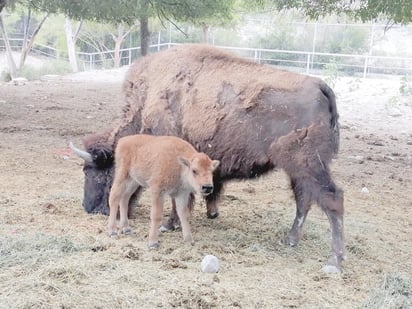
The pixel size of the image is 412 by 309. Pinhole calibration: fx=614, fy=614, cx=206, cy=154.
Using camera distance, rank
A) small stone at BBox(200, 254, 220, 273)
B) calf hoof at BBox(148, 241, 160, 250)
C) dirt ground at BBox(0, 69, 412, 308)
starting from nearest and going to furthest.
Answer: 1. dirt ground at BBox(0, 69, 412, 308)
2. small stone at BBox(200, 254, 220, 273)
3. calf hoof at BBox(148, 241, 160, 250)

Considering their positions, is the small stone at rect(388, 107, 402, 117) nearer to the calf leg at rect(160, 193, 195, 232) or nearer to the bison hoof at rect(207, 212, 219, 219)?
the bison hoof at rect(207, 212, 219, 219)

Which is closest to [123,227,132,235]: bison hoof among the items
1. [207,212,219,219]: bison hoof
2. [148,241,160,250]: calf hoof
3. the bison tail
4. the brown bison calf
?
the brown bison calf

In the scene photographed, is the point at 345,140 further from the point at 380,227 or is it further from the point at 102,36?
the point at 102,36

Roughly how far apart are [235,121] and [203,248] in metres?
1.13

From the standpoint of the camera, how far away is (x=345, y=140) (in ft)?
37.2

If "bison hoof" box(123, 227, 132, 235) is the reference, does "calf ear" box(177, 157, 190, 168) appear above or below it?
above

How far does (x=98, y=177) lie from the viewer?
5.96m

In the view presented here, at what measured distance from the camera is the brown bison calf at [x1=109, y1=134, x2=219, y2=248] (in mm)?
4738

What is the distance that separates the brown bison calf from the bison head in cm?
68

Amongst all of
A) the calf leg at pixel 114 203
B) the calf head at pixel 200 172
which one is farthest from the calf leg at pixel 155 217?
the calf leg at pixel 114 203

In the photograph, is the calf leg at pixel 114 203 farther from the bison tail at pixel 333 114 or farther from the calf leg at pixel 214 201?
the bison tail at pixel 333 114

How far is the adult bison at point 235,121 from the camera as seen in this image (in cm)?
489

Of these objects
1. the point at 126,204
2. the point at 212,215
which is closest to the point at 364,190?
the point at 212,215

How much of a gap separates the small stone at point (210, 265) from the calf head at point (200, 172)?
0.52 metres
